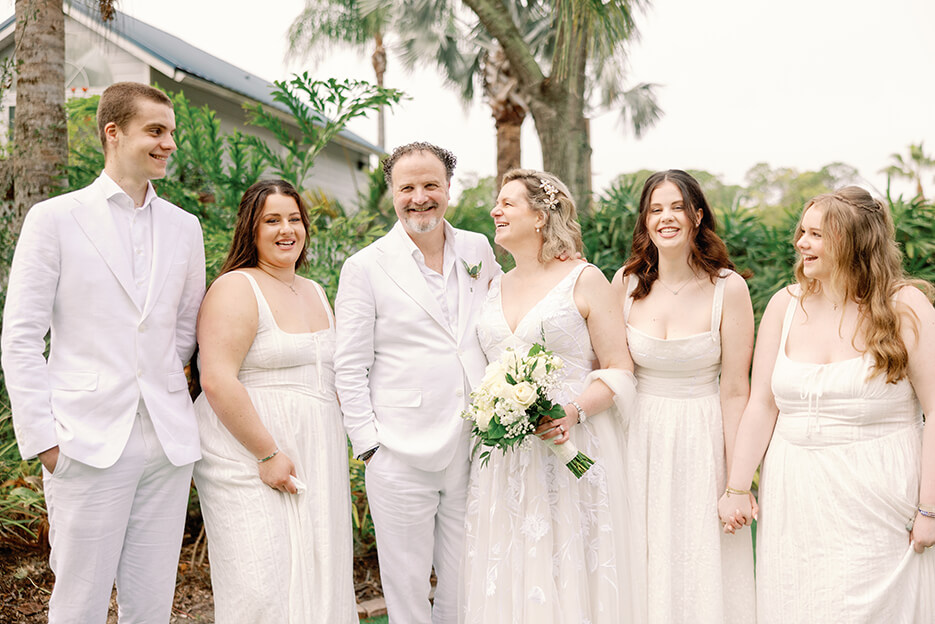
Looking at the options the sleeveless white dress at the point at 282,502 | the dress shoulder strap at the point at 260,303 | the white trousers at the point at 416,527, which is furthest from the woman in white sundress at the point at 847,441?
the dress shoulder strap at the point at 260,303

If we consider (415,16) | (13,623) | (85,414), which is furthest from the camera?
(415,16)

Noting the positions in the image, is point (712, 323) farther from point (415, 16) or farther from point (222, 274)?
point (415, 16)

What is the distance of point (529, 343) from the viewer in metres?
3.52

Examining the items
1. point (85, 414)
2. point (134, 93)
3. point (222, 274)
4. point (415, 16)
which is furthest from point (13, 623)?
point (415, 16)

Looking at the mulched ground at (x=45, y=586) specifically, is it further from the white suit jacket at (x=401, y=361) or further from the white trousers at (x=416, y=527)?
the white suit jacket at (x=401, y=361)

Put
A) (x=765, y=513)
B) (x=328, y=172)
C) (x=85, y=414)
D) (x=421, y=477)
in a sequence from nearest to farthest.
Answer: (x=85, y=414), (x=765, y=513), (x=421, y=477), (x=328, y=172)

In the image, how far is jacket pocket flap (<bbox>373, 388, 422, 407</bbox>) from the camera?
357 centimetres

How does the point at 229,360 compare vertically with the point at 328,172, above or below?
below

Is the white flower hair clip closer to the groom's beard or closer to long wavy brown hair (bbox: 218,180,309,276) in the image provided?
the groom's beard

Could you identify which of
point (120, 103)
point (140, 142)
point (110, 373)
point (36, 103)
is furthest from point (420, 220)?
point (36, 103)

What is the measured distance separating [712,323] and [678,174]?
2.47 ft

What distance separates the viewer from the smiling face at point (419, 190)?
3.72m

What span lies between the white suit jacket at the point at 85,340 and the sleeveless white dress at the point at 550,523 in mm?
1409

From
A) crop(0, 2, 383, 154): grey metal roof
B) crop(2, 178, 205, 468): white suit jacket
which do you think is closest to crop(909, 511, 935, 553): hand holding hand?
crop(2, 178, 205, 468): white suit jacket
